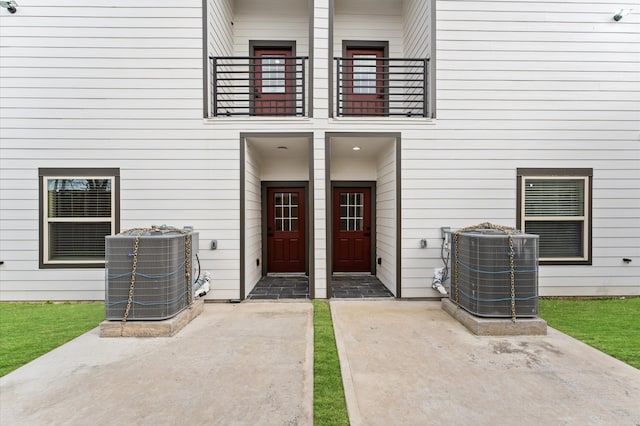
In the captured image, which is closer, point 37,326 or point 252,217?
point 37,326

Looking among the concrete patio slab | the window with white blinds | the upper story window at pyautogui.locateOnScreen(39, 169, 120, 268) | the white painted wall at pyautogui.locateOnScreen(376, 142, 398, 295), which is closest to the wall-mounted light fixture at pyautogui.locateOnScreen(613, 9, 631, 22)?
the window with white blinds

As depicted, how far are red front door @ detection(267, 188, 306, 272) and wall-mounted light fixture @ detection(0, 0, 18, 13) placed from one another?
5054 millimetres

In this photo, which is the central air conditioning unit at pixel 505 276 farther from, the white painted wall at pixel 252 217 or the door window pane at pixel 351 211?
the white painted wall at pixel 252 217

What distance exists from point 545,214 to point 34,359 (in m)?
7.01

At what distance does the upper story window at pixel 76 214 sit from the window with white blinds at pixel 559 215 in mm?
6759

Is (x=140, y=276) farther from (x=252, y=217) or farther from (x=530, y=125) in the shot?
(x=530, y=125)

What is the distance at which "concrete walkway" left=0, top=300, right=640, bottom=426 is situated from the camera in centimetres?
206

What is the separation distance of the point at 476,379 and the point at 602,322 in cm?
267

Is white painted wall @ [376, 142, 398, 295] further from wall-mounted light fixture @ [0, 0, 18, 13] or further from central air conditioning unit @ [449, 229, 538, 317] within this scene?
wall-mounted light fixture @ [0, 0, 18, 13]

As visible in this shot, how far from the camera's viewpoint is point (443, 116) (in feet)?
16.0

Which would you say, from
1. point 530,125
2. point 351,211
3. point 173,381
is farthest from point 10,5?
point 530,125

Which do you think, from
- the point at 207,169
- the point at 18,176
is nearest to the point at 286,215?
the point at 207,169

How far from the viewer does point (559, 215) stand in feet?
16.4

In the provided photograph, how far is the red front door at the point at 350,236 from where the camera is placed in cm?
655
